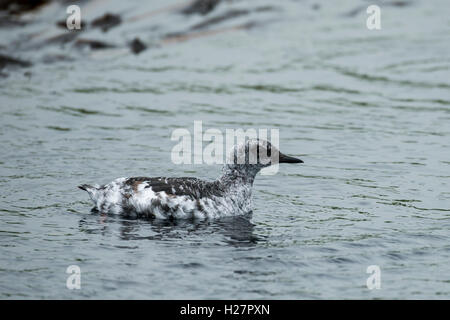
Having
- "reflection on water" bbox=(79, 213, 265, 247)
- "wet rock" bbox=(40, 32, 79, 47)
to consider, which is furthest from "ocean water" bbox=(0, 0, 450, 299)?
"wet rock" bbox=(40, 32, 79, 47)

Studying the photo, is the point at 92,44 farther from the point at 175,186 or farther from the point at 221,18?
the point at 175,186

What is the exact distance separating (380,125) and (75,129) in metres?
6.71

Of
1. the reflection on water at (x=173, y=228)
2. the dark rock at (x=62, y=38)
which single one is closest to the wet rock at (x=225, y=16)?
the dark rock at (x=62, y=38)

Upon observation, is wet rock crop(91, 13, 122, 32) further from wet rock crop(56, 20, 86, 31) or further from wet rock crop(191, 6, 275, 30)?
wet rock crop(191, 6, 275, 30)

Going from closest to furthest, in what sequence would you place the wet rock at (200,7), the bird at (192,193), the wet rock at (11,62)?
the bird at (192,193) < the wet rock at (11,62) < the wet rock at (200,7)

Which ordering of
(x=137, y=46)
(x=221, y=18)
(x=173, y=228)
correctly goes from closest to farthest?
(x=173, y=228) → (x=137, y=46) → (x=221, y=18)

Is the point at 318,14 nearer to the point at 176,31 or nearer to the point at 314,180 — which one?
the point at 176,31

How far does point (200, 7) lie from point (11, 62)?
6.84 meters

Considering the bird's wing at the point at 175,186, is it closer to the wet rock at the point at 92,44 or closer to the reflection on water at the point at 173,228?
the reflection on water at the point at 173,228

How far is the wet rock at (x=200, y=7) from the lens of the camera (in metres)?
28.6

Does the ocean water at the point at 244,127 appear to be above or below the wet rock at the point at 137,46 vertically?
below

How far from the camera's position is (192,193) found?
14.0 m

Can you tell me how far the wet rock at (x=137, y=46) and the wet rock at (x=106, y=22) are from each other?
1453 millimetres

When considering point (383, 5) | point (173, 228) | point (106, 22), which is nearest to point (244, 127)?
point (173, 228)
